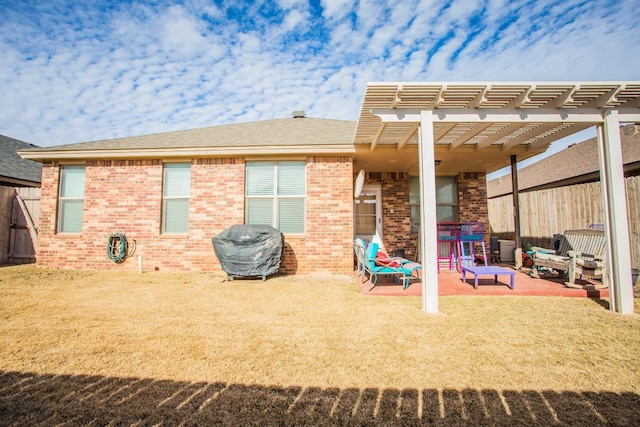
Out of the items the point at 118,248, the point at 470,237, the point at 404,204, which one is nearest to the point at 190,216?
the point at 118,248

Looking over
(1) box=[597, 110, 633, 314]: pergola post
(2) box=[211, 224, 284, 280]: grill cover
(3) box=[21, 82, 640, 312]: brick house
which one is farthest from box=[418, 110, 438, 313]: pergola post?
(2) box=[211, 224, 284, 280]: grill cover

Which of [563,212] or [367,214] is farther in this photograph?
[367,214]

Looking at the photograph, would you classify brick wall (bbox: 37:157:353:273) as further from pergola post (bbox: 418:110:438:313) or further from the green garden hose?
pergola post (bbox: 418:110:438:313)

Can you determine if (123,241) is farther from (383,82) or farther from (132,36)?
(383,82)

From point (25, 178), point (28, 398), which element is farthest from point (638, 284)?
point (25, 178)

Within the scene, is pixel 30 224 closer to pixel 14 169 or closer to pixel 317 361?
pixel 14 169

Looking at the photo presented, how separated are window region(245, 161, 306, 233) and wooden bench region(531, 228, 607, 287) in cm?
568

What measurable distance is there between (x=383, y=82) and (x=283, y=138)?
454 cm

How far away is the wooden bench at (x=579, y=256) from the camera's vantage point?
5508mm

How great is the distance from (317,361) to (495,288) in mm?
4518

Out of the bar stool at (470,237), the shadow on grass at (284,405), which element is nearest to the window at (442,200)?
the bar stool at (470,237)

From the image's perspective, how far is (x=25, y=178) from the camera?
37.5 ft

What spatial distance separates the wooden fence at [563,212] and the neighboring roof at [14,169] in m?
18.6

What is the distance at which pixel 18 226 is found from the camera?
9859 millimetres
